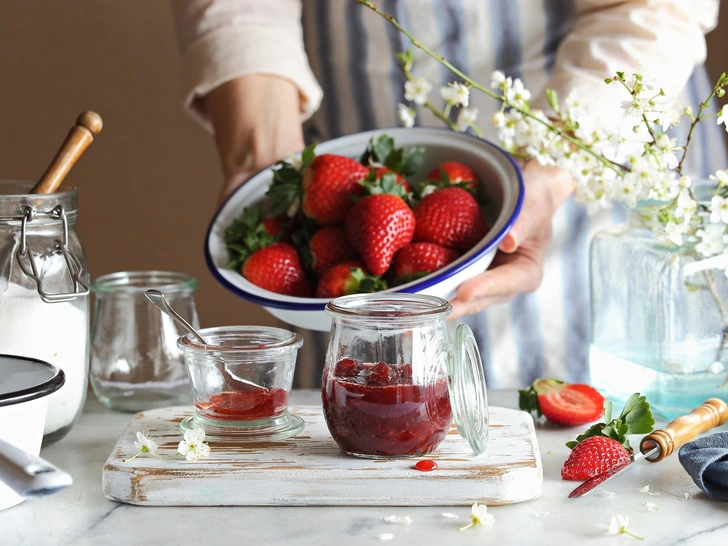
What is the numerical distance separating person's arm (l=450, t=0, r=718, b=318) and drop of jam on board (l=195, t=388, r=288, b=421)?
13.9 inches

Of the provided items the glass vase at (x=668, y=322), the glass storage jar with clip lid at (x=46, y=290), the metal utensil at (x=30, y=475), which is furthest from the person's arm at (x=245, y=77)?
the metal utensil at (x=30, y=475)

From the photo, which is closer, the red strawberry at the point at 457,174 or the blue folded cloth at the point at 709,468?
the blue folded cloth at the point at 709,468

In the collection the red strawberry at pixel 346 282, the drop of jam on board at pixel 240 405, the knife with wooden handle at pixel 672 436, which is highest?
the red strawberry at pixel 346 282

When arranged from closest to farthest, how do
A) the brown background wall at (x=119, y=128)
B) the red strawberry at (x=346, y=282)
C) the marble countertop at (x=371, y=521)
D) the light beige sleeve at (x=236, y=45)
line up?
the marble countertop at (x=371, y=521) → the red strawberry at (x=346, y=282) → the light beige sleeve at (x=236, y=45) → the brown background wall at (x=119, y=128)

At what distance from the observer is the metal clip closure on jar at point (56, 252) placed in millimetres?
826

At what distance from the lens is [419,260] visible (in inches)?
38.9

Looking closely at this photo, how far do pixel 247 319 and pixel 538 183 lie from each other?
1.21 m

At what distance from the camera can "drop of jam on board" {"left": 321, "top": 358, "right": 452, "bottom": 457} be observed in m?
0.72

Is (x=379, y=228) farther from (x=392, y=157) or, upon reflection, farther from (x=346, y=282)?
(x=392, y=157)

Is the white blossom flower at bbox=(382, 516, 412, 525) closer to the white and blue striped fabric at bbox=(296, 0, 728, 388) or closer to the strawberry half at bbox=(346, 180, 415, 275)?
the strawberry half at bbox=(346, 180, 415, 275)

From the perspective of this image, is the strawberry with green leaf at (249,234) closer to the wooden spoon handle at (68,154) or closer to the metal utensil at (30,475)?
the wooden spoon handle at (68,154)

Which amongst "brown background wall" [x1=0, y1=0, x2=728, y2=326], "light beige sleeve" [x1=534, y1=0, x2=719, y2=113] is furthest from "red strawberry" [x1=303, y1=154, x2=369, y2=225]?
"brown background wall" [x1=0, y1=0, x2=728, y2=326]

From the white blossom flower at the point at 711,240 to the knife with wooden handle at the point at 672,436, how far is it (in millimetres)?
145

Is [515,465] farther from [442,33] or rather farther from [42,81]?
[42,81]
